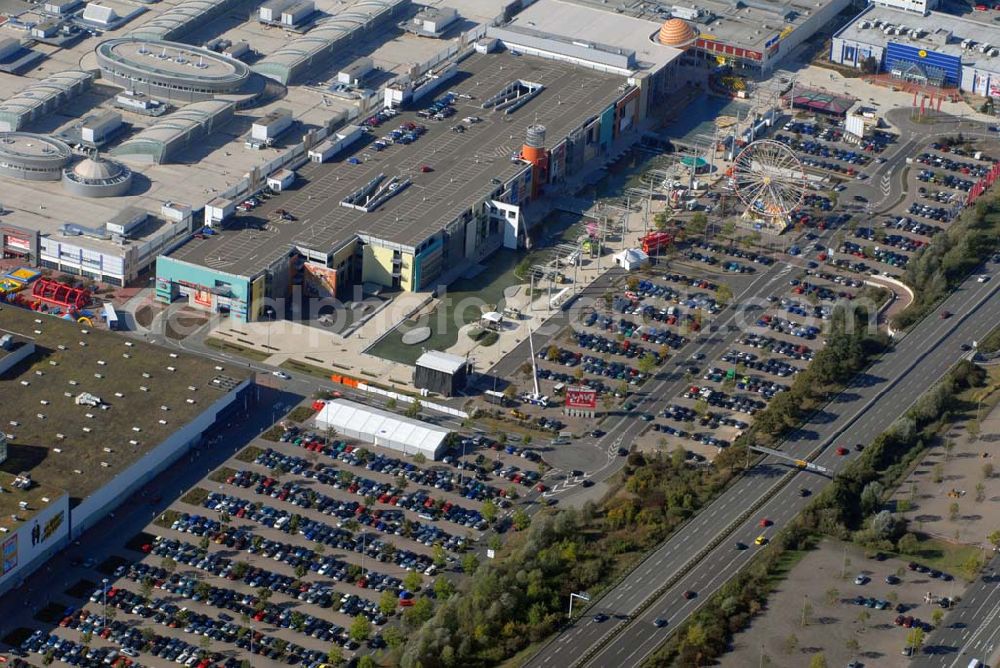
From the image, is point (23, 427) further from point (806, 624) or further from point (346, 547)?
point (806, 624)

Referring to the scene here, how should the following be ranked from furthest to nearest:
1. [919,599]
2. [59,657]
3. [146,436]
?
[146,436] < [919,599] < [59,657]

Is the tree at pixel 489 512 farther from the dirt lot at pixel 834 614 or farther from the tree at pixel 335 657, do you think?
the dirt lot at pixel 834 614

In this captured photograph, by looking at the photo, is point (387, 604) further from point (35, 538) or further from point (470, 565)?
point (35, 538)

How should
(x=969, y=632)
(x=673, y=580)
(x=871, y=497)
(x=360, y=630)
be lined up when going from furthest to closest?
(x=871, y=497) < (x=673, y=580) < (x=969, y=632) < (x=360, y=630)

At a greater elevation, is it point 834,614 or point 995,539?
point 995,539

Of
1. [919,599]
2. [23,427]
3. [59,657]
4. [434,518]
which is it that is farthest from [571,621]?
[23,427]

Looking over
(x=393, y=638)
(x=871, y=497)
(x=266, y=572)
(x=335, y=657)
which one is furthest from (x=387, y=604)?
(x=871, y=497)

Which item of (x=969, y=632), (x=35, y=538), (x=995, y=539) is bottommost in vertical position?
(x=35, y=538)

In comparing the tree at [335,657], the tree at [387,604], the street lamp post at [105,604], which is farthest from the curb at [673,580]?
the street lamp post at [105,604]
